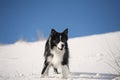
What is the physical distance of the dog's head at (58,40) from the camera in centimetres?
877

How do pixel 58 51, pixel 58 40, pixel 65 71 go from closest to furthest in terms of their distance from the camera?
pixel 58 40 → pixel 58 51 → pixel 65 71

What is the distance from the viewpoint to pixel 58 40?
29.0 ft

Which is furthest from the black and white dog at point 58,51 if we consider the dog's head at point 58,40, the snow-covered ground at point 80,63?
the snow-covered ground at point 80,63

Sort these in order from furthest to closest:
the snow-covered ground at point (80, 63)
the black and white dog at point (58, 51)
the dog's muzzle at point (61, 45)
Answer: the snow-covered ground at point (80, 63) → the black and white dog at point (58, 51) → the dog's muzzle at point (61, 45)

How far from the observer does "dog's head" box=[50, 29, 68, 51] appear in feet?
28.8

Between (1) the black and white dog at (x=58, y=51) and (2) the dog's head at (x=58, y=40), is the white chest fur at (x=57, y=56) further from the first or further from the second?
(2) the dog's head at (x=58, y=40)

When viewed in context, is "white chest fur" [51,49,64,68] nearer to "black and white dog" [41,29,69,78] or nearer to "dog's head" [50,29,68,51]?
"black and white dog" [41,29,69,78]

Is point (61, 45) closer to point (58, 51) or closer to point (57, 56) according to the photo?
point (58, 51)

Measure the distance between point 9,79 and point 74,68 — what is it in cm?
425

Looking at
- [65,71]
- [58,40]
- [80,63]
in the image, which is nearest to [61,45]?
[58,40]

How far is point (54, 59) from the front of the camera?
9.11 m

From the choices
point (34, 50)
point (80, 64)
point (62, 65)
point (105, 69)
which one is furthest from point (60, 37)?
point (34, 50)

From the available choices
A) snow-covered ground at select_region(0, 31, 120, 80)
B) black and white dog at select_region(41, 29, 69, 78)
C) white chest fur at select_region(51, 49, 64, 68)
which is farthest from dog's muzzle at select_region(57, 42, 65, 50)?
snow-covered ground at select_region(0, 31, 120, 80)

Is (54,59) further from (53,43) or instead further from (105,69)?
(105,69)
